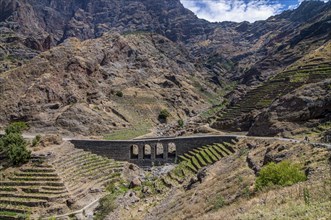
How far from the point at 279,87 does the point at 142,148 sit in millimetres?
34575

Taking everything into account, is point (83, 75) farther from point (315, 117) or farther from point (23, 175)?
point (315, 117)

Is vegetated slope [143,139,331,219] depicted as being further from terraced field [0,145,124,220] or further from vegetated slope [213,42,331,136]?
terraced field [0,145,124,220]

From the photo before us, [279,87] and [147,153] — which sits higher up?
[279,87]

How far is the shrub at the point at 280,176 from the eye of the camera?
25.9m

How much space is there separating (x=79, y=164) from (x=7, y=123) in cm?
3459

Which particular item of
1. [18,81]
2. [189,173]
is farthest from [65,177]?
[18,81]

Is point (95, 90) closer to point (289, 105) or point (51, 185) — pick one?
point (51, 185)

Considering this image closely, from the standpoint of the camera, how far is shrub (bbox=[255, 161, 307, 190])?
25891mm

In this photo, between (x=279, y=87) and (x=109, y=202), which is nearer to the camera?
(x=109, y=202)

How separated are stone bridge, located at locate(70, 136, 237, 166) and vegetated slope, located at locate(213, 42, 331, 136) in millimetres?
11551

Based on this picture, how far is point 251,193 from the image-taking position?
27.7 metres

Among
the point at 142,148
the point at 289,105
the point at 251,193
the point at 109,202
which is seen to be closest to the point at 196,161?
the point at 142,148

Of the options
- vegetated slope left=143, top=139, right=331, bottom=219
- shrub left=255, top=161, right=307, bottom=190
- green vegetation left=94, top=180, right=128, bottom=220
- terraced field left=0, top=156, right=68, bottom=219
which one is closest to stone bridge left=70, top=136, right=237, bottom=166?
terraced field left=0, top=156, right=68, bottom=219

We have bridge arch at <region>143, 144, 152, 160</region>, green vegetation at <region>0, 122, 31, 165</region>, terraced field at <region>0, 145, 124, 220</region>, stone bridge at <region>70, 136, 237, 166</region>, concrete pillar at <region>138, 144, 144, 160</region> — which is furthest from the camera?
bridge arch at <region>143, 144, 152, 160</region>
